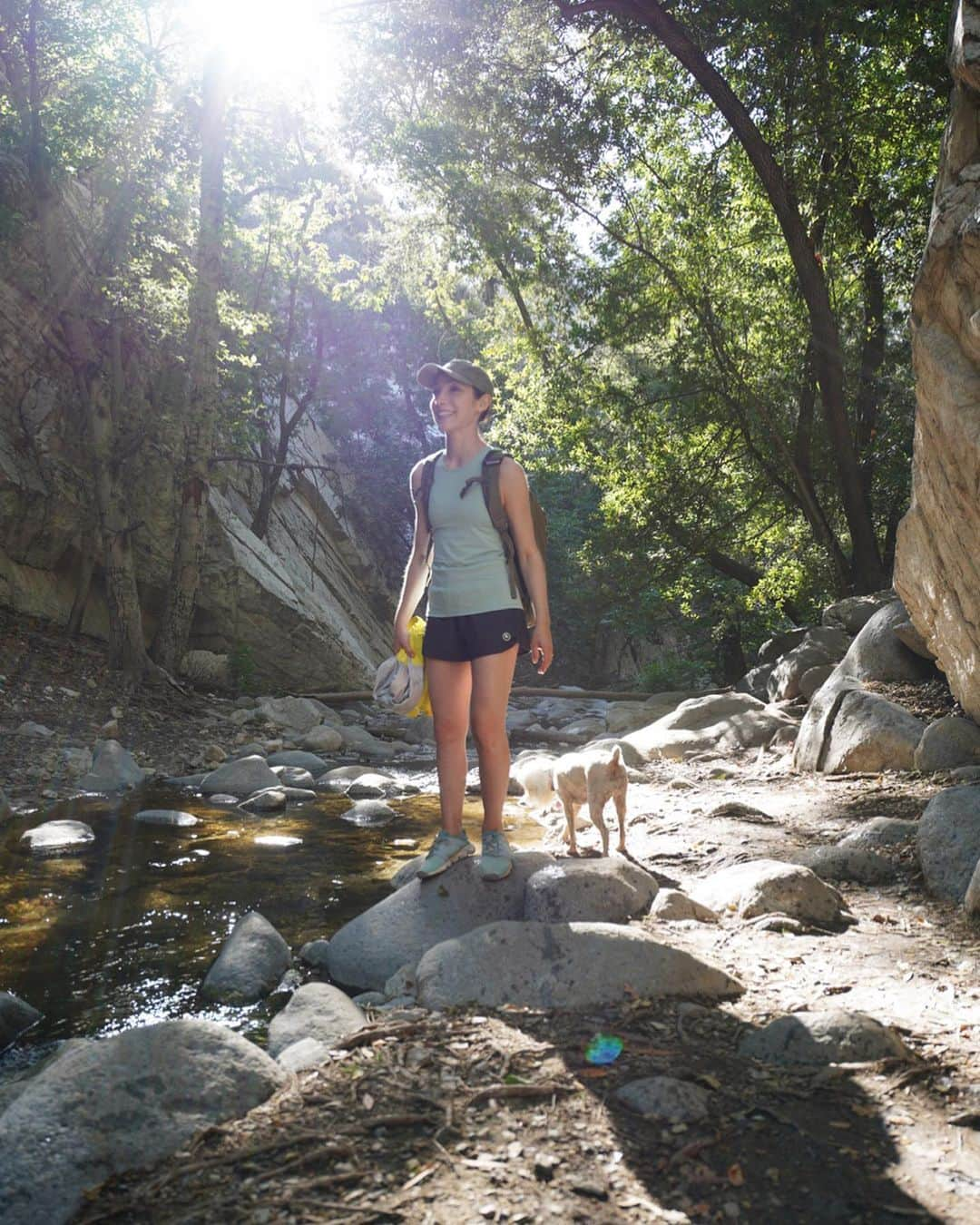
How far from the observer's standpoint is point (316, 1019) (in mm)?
3330

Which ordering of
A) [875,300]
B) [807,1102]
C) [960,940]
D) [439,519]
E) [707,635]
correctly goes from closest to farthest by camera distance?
[807,1102], [960,940], [439,519], [875,300], [707,635]

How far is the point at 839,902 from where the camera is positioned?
4371 mm

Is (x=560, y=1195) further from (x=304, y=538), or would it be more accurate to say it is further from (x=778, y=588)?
(x=304, y=538)

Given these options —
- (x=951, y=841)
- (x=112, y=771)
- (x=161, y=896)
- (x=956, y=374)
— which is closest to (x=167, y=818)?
(x=112, y=771)

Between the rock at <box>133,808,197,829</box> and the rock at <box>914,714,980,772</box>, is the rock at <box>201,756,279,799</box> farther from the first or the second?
the rock at <box>914,714,980,772</box>

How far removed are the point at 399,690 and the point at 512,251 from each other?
1457 centimetres

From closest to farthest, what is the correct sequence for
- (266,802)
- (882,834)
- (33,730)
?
(882,834), (266,802), (33,730)

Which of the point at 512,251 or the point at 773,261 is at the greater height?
the point at 512,251

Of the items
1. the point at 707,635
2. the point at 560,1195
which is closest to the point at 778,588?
the point at 707,635

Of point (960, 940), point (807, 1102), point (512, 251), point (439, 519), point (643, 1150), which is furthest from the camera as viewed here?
point (512, 251)

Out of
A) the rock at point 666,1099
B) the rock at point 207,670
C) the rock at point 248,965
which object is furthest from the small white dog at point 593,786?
the rock at point 207,670

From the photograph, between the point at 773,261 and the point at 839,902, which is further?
the point at 773,261

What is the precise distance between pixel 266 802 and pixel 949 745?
5.46 metres

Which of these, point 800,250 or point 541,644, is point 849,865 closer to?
point 541,644
